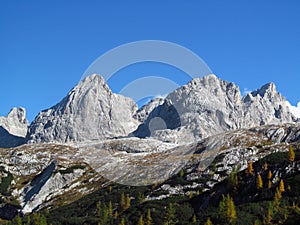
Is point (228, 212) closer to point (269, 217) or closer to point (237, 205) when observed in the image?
point (269, 217)

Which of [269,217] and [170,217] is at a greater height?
[170,217]

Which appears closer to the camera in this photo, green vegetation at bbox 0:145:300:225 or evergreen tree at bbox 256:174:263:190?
green vegetation at bbox 0:145:300:225

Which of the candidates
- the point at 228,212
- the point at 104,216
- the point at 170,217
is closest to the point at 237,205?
the point at 228,212

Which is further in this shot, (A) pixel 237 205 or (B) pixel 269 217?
(A) pixel 237 205

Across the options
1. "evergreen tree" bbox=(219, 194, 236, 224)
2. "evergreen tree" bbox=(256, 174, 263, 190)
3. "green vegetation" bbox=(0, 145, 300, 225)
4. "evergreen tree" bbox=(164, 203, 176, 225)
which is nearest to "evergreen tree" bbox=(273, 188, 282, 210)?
"green vegetation" bbox=(0, 145, 300, 225)

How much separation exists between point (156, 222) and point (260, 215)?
42.9 metres

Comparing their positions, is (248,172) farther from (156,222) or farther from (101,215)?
(101,215)

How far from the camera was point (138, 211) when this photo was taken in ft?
606

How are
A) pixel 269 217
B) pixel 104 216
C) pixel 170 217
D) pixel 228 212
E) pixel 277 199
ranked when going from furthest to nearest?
pixel 104 216 → pixel 170 217 → pixel 228 212 → pixel 277 199 → pixel 269 217

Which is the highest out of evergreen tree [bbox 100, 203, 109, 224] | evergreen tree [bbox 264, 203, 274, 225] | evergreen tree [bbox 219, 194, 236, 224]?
evergreen tree [bbox 100, 203, 109, 224]

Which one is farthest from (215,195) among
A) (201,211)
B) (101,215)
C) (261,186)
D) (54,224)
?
(54,224)

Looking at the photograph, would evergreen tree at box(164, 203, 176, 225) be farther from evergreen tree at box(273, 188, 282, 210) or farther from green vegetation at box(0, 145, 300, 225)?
evergreen tree at box(273, 188, 282, 210)

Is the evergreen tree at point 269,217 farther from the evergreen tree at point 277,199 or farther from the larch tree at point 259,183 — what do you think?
the larch tree at point 259,183

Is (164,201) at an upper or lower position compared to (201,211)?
upper
